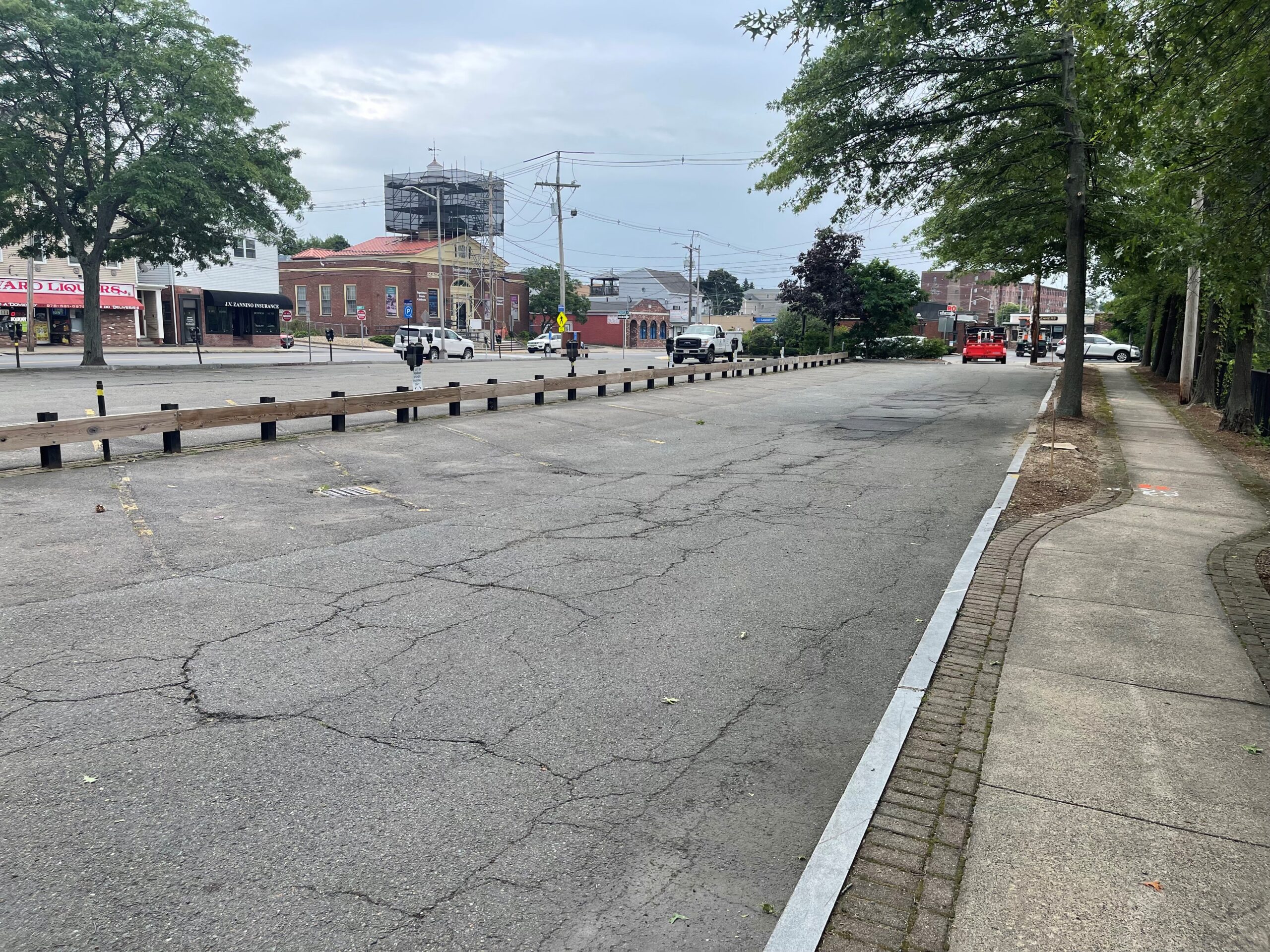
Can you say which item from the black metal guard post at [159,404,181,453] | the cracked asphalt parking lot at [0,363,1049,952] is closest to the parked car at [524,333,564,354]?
the black metal guard post at [159,404,181,453]

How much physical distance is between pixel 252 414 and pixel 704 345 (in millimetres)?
31373

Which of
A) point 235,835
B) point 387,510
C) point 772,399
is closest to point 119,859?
point 235,835

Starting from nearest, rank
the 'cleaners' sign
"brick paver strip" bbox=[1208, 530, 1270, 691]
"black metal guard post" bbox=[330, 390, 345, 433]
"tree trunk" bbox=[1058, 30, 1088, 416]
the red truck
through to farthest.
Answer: "brick paver strip" bbox=[1208, 530, 1270, 691], "black metal guard post" bbox=[330, 390, 345, 433], "tree trunk" bbox=[1058, 30, 1088, 416], the 'cleaners' sign, the red truck

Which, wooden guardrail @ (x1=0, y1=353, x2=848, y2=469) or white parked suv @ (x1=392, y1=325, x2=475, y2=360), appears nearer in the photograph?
wooden guardrail @ (x1=0, y1=353, x2=848, y2=469)

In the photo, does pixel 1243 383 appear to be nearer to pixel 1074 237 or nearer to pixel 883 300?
pixel 1074 237

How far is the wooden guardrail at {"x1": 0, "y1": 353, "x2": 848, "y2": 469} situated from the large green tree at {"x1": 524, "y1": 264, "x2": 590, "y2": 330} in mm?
70033

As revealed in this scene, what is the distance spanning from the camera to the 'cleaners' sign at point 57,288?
1911 inches

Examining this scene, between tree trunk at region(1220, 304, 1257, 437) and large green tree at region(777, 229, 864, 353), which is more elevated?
large green tree at region(777, 229, 864, 353)

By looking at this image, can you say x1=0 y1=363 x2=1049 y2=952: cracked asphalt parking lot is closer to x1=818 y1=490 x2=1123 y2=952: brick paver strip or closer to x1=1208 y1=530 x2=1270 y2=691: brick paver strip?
→ x1=818 y1=490 x2=1123 y2=952: brick paver strip

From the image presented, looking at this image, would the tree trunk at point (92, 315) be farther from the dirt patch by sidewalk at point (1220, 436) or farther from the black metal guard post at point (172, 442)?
the dirt patch by sidewalk at point (1220, 436)

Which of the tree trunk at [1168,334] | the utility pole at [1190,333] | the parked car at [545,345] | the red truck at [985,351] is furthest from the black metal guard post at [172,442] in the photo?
the red truck at [985,351]

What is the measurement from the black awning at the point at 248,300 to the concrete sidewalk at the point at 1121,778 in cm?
6138

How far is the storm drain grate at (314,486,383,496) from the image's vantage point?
35.0 ft

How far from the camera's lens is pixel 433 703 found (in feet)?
16.1
